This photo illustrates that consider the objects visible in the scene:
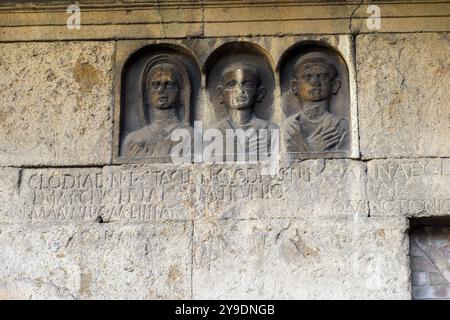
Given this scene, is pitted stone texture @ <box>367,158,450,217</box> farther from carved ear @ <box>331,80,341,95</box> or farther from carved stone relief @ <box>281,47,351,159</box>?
carved ear @ <box>331,80,341,95</box>

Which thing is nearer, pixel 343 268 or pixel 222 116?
pixel 343 268

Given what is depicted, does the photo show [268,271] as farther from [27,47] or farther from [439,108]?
[27,47]

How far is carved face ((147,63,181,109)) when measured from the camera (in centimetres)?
622

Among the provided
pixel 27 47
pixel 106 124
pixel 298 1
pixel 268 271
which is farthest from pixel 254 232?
pixel 27 47

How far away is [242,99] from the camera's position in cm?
617

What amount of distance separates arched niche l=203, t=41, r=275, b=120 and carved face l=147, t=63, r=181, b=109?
0.76 feet

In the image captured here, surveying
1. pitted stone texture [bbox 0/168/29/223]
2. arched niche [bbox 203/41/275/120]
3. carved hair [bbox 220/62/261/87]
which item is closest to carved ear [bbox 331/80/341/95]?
arched niche [bbox 203/41/275/120]

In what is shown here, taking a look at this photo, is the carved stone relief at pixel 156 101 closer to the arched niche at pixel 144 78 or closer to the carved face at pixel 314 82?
the arched niche at pixel 144 78

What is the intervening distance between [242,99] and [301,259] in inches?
49.1

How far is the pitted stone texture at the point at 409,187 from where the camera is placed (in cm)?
582

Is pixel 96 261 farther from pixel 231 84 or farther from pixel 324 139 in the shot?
pixel 324 139

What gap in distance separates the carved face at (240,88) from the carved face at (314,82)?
0.31 m

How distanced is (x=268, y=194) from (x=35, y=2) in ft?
7.38

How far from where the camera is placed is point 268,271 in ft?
18.8
